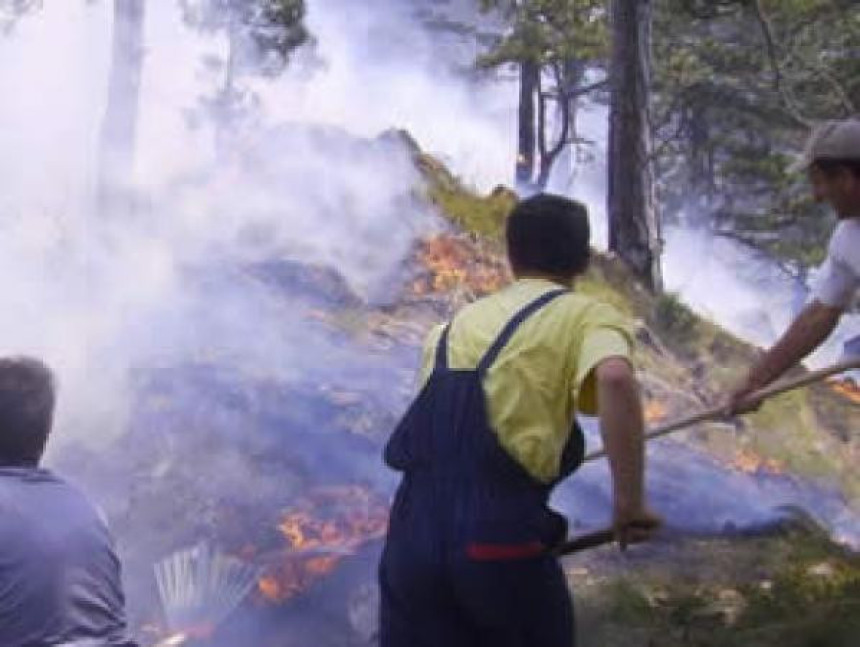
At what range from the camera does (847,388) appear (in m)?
10.7

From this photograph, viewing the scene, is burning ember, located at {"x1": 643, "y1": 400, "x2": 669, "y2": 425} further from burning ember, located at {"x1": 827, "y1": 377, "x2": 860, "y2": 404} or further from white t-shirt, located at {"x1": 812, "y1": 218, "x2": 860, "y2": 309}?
white t-shirt, located at {"x1": 812, "y1": 218, "x2": 860, "y2": 309}

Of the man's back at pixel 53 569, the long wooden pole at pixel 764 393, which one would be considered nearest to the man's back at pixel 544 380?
the long wooden pole at pixel 764 393

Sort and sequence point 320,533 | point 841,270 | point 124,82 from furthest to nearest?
point 124,82
point 320,533
point 841,270

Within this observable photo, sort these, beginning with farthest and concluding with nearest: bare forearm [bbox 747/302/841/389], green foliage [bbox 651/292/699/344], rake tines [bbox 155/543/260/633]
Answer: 1. green foliage [bbox 651/292/699/344]
2. rake tines [bbox 155/543/260/633]
3. bare forearm [bbox 747/302/841/389]

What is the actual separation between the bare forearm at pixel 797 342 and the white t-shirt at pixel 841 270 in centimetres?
4

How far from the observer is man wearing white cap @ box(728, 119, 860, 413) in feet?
12.7

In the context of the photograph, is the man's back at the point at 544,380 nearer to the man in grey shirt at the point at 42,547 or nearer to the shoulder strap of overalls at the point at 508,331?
the shoulder strap of overalls at the point at 508,331

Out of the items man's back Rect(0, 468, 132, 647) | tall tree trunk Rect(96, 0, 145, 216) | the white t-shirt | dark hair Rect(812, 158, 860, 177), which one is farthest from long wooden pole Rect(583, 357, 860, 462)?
tall tree trunk Rect(96, 0, 145, 216)

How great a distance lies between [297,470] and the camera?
6.58 meters

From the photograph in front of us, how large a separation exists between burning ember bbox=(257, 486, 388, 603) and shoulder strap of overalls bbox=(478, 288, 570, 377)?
3095mm

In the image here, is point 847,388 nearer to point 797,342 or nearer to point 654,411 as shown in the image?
point 654,411

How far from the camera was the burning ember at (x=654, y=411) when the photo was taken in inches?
349

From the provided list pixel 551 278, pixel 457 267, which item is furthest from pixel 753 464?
pixel 551 278

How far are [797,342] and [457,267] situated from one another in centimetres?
570
